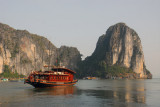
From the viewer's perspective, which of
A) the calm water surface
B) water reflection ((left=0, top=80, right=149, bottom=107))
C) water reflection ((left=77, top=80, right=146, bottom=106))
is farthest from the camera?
water reflection ((left=77, top=80, right=146, bottom=106))

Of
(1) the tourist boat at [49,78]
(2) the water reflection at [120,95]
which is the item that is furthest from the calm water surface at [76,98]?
(1) the tourist boat at [49,78]

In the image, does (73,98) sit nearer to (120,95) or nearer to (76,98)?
(76,98)

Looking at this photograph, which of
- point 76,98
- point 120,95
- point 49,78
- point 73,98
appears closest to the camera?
point 73,98

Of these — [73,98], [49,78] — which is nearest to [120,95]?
[73,98]

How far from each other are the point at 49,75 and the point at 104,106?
35885 millimetres

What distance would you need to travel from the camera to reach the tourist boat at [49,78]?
209ft

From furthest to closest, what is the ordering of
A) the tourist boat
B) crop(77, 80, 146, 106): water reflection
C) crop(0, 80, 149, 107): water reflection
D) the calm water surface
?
the tourist boat → crop(77, 80, 146, 106): water reflection → crop(0, 80, 149, 107): water reflection → the calm water surface

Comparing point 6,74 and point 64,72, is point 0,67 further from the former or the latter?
point 64,72

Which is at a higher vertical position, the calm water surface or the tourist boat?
the tourist boat

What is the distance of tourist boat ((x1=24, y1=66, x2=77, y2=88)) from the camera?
63.6 metres

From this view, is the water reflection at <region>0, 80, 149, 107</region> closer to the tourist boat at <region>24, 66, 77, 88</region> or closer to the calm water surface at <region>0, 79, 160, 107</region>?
the calm water surface at <region>0, 79, 160, 107</region>

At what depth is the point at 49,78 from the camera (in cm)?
6656

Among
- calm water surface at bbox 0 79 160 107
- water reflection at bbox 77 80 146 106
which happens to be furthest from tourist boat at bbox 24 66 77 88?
water reflection at bbox 77 80 146 106

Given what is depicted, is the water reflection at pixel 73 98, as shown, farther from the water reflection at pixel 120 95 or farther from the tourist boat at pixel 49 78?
the tourist boat at pixel 49 78
